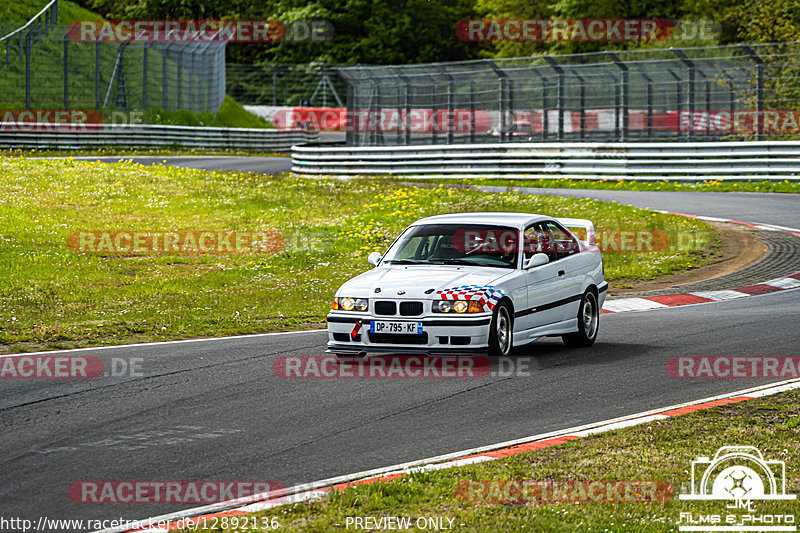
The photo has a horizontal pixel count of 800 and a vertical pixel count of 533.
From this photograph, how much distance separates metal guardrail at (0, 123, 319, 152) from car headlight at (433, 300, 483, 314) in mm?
30993

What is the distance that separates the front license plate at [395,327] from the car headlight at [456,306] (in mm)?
225

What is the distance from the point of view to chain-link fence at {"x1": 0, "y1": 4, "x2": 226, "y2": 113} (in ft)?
128

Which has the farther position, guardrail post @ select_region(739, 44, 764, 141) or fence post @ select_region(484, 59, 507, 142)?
fence post @ select_region(484, 59, 507, 142)

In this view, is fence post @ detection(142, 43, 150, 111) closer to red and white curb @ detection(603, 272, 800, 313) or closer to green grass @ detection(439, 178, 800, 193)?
green grass @ detection(439, 178, 800, 193)

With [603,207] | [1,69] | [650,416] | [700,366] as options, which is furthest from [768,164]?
[1,69]

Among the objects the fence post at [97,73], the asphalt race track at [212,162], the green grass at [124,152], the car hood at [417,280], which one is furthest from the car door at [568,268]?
the fence post at [97,73]

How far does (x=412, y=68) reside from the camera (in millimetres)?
33562

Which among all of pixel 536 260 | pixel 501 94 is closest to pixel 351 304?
pixel 536 260

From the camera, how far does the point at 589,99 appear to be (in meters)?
31.6

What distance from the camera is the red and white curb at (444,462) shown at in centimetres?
546

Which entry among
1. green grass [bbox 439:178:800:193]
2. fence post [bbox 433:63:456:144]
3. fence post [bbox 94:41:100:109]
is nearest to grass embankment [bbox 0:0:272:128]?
fence post [bbox 94:41:100:109]

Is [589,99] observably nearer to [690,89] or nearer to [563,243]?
[690,89]

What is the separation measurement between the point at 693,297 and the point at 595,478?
9.55 meters

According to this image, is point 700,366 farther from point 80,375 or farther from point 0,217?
point 0,217
